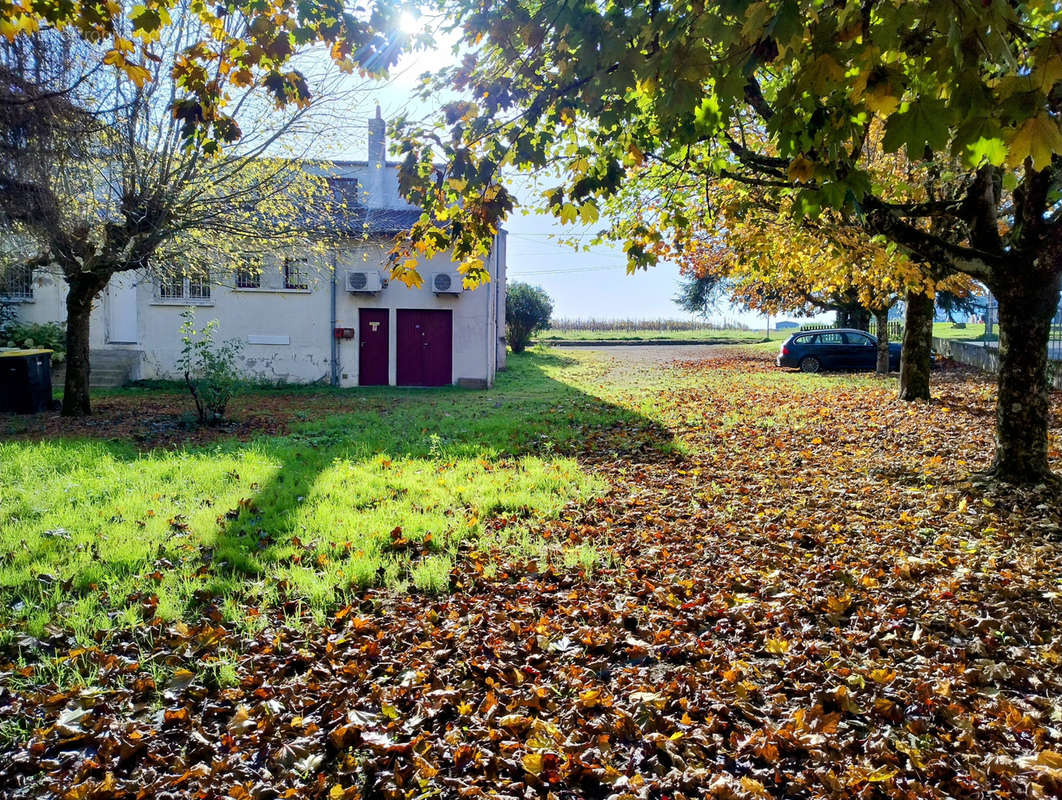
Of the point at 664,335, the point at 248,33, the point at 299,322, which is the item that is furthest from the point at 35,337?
the point at 664,335

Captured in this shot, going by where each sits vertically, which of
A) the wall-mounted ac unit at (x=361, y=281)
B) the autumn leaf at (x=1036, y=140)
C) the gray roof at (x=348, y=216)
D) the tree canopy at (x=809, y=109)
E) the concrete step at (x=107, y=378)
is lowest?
the concrete step at (x=107, y=378)

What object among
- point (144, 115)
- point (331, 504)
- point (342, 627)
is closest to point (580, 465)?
point (331, 504)

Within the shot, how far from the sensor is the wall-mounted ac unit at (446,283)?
18.2m

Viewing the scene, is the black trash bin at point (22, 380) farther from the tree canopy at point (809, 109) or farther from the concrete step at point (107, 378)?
the tree canopy at point (809, 109)

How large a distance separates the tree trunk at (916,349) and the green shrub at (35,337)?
2149 centimetres

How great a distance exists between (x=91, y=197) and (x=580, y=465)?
9014 millimetres

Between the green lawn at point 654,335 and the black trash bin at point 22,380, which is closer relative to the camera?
the black trash bin at point 22,380

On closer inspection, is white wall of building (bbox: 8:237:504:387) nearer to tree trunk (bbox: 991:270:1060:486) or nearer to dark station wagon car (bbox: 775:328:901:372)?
dark station wagon car (bbox: 775:328:901:372)

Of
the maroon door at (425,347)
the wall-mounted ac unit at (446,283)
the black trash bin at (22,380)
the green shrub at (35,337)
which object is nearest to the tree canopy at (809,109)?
the black trash bin at (22,380)

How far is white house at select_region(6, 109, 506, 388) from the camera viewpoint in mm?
18516

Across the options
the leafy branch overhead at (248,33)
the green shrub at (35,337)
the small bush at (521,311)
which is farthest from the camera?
the small bush at (521,311)

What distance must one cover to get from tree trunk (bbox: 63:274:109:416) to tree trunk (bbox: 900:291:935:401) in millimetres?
15807

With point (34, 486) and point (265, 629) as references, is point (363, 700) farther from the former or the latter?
point (34, 486)

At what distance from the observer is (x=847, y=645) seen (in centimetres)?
354
